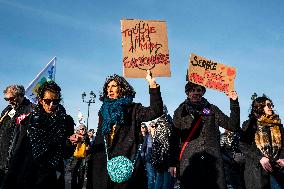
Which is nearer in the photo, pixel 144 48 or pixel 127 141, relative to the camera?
pixel 127 141

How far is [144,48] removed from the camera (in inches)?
226

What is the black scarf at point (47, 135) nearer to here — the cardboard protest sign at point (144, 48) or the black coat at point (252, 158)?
the cardboard protest sign at point (144, 48)

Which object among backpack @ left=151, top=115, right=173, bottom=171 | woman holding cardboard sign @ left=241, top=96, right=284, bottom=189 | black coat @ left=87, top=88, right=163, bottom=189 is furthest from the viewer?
backpack @ left=151, top=115, right=173, bottom=171

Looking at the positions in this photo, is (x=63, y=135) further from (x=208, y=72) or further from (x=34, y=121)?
(x=208, y=72)

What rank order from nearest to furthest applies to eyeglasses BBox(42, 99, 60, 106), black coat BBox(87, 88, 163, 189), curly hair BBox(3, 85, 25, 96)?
1. black coat BBox(87, 88, 163, 189)
2. eyeglasses BBox(42, 99, 60, 106)
3. curly hair BBox(3, 85, 25, 96)

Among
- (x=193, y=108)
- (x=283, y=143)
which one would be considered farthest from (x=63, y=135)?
(x=283, y=143)

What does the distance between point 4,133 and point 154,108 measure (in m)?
3.54

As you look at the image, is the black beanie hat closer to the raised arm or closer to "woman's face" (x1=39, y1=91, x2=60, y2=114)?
the raised arm

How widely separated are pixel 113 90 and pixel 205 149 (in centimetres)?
156

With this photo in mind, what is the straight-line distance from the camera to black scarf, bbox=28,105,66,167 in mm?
5215

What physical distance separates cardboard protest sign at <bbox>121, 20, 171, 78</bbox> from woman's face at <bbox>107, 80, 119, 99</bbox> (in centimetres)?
22

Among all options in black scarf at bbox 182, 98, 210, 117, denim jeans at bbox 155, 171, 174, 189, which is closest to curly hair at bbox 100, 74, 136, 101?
black scarf at bbox 182, 98, 210, 117

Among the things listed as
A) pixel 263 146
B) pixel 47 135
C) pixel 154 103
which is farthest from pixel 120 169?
pixel 263 146

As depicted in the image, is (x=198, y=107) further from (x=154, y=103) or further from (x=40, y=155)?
(x=40, y=155)
